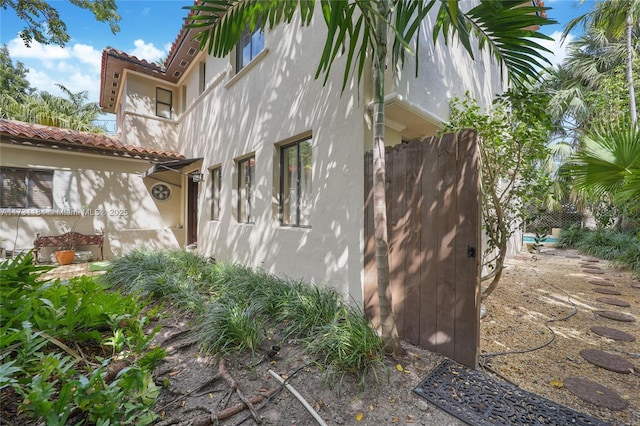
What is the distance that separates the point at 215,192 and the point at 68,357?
647cm

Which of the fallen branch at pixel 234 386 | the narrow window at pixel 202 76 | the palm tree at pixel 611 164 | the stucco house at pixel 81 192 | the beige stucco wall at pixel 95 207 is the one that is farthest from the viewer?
the narrow window at pixel 202 76

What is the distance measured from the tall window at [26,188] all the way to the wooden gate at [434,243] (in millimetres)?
10158

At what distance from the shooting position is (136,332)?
3.09m

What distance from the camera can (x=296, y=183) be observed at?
5262 mm

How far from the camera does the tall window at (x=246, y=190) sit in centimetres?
650

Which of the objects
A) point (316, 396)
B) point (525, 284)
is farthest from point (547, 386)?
point (525, 284)

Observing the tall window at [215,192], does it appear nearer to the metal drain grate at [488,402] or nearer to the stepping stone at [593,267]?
the metal drain grate at [488,402]

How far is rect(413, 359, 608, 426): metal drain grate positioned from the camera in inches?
87.4

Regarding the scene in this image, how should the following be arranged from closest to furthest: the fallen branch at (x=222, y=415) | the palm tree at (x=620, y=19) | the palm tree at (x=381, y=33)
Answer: the fallen branch at (x=222, y=415) → the palm tree at (x=381, y=33) → the palm tree at (x=620, y=19)

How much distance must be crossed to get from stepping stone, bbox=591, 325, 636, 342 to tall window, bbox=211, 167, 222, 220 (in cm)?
812

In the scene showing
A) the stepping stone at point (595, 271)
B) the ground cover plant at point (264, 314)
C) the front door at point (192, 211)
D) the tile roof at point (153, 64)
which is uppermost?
the tile roof at point (153, 64)

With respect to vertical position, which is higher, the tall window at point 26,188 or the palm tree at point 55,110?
the palm tree at point 55,110

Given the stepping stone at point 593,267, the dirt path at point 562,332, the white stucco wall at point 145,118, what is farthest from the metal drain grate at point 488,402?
the white stucco wall at point 145,118

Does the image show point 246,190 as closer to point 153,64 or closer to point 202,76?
point 202,76
